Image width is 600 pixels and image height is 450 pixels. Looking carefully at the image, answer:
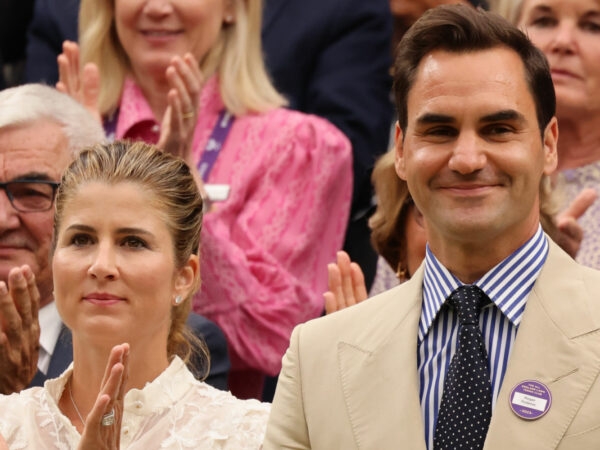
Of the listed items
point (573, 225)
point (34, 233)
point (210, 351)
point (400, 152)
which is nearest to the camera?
point (400, 152)

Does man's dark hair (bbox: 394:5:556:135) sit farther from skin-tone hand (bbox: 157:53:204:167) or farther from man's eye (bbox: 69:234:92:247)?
skin-tone hand (bbox: 157:53:204:167)

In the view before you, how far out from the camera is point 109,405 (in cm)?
326

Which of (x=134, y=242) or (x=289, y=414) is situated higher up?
(x=134, y=242)

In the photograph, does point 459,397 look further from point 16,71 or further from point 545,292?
point 16,71

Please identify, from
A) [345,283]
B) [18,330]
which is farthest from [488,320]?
[18,330]

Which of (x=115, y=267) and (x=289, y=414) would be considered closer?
(x=289, y=414)

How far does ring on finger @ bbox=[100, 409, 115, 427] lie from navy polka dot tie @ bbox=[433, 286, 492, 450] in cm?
70

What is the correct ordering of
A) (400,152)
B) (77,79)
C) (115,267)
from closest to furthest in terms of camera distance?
(400,152), (115,267), (77,79)

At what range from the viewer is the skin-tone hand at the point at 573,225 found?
13.5 ft

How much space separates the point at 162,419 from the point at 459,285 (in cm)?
93

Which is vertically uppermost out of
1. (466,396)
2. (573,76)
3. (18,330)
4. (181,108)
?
(573,76)

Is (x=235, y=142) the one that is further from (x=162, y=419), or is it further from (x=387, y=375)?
(x=387, y=375)

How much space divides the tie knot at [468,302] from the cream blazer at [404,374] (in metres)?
0.10

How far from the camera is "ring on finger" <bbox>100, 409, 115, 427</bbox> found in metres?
3.27
